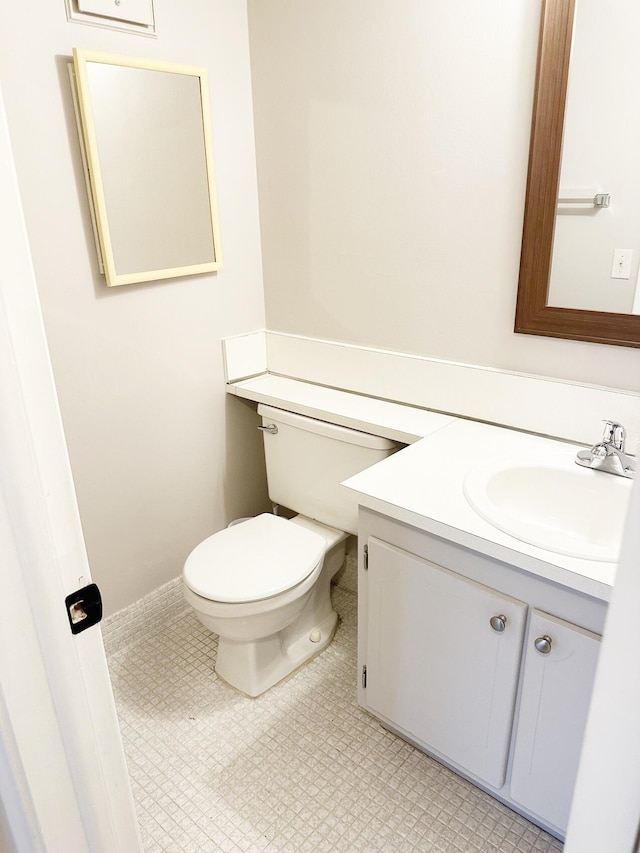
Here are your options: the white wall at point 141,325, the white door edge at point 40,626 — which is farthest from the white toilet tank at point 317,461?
the white door edge at point 40,626

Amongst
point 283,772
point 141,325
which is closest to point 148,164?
point 141,325

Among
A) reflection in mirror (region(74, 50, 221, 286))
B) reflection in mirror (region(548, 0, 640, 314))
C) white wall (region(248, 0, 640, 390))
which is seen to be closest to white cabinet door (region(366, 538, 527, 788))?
white wall (region(248, 0, 640, 390))

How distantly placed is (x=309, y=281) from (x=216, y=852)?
1.65m

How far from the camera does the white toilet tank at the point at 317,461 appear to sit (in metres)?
1.88

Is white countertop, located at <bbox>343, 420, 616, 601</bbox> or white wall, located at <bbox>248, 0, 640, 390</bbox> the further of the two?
white wall, located at <bbox>248, 0, 640, 390</bbox>

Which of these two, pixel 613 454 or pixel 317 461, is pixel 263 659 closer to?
pixel 317 461

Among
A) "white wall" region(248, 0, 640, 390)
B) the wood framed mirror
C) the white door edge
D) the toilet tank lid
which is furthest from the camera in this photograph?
the toilet tank lid

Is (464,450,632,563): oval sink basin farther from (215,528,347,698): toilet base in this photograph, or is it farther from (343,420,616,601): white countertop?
(215,528,347,698): toilet base

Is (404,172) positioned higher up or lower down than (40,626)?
higher up

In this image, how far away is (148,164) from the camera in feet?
5.86

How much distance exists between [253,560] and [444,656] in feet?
2.09

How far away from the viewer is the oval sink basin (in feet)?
4.66

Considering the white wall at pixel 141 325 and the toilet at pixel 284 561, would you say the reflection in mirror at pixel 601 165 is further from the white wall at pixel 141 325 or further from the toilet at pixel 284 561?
the white wall at pixel 141 325

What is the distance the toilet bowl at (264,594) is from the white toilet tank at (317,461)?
85 mm
